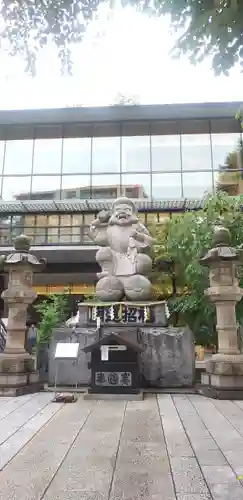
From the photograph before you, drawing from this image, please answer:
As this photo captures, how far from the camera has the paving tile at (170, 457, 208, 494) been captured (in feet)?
10.6

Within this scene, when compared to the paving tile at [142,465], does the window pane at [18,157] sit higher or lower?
higher

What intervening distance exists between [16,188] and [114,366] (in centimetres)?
1575

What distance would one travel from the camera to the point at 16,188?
70.2 ft

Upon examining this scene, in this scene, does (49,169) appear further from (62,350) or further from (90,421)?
(90,421)

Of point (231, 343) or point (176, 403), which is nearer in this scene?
point (176, 403)

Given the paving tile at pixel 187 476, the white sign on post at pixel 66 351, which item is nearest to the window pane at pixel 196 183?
the white sign on post at pixel 66 351

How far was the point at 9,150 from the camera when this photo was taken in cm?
2244

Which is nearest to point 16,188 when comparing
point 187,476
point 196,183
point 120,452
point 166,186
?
point 166,186

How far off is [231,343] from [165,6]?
22.9ft

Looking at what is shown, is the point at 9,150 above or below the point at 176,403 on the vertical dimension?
above

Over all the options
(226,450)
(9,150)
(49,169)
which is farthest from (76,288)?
(226,450)

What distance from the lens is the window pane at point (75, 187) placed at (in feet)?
69.9

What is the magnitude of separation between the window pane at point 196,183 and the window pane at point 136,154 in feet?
7.42

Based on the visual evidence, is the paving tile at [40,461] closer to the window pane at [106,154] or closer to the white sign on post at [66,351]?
the white sign on post at [66,351]
